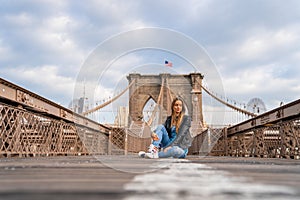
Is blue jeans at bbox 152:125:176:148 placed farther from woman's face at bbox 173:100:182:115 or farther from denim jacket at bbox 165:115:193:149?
woman's face at bbox 173:100:182:115

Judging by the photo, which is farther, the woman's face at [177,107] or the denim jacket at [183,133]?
the denim jacket at [183,133]

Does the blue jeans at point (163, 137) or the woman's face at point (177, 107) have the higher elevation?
the woman's face at point (177, 107)

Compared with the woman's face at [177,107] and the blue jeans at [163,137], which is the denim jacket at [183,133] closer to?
the blue jeans at [163,137]

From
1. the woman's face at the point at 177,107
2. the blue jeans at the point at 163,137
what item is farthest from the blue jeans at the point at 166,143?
the woman's face at the point at 177,107

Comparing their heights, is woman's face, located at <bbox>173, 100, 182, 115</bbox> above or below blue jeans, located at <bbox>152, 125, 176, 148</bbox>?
above

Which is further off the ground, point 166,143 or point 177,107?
point 177,107

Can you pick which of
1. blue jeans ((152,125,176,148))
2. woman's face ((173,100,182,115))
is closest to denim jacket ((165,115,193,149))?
blue jeans ((152,125,176,148))

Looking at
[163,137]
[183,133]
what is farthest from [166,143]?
[183,133]

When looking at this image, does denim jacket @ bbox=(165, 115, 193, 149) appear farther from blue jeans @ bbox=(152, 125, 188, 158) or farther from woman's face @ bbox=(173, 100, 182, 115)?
woman's face @ bbox=(173, 100, 182, 115)

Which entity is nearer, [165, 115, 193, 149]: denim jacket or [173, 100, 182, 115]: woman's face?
[173, 100, 182, 115]: woman's face

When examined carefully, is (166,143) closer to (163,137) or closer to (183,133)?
(163,137)

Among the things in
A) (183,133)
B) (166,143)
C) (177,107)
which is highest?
(177,107)

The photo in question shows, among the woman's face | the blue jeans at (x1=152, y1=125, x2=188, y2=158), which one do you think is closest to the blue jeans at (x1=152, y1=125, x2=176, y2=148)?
the blue jeans at (x1=152, y1=125, x2=188, y2=158)

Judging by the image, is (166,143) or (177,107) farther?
(166,143)
